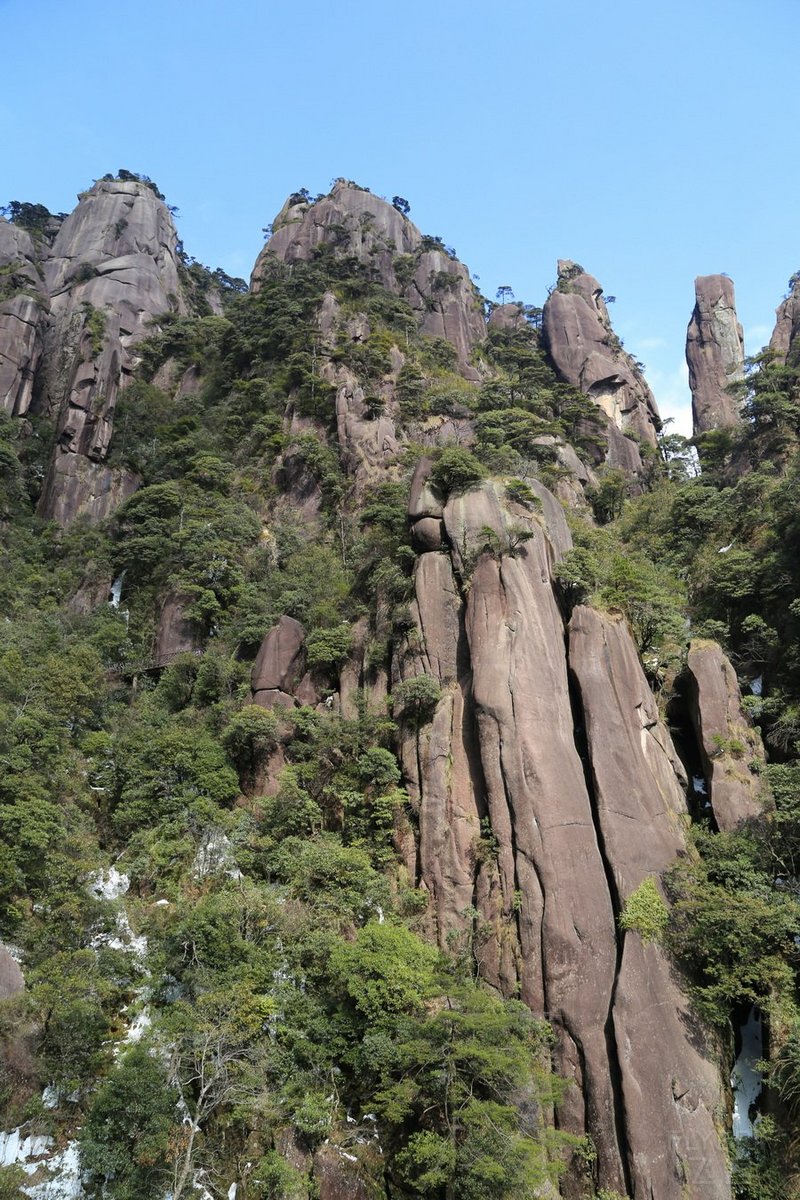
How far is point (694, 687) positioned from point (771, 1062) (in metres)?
10.6

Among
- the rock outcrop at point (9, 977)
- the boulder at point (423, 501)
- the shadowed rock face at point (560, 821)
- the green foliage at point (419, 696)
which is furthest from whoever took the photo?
the boulder at point (423, 501)

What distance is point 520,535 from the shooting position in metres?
26.5

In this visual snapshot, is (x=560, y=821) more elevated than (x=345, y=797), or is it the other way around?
(x=345, y=797)

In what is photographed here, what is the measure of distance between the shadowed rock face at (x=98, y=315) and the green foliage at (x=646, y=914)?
36.9 metres

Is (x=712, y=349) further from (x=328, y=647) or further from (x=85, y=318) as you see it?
(x=328, y=647)

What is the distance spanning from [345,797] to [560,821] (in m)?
6.65

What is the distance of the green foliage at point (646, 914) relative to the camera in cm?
1883

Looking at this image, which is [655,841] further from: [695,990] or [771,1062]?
[771,1062]

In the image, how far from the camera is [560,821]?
20.8 metres

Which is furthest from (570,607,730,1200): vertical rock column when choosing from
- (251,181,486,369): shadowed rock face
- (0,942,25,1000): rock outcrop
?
(251,181,486,369): shadowed rock face

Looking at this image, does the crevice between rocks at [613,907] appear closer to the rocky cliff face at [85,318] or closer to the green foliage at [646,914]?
the green foliage at [646,914]

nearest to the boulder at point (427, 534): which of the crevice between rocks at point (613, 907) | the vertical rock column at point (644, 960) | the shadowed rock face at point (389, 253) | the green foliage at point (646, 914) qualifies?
the vertical rock column at point (644, 960)

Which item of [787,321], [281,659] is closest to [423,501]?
[281,659]

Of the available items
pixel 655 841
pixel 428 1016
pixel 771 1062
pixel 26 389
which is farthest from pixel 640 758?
pixel 26 389
